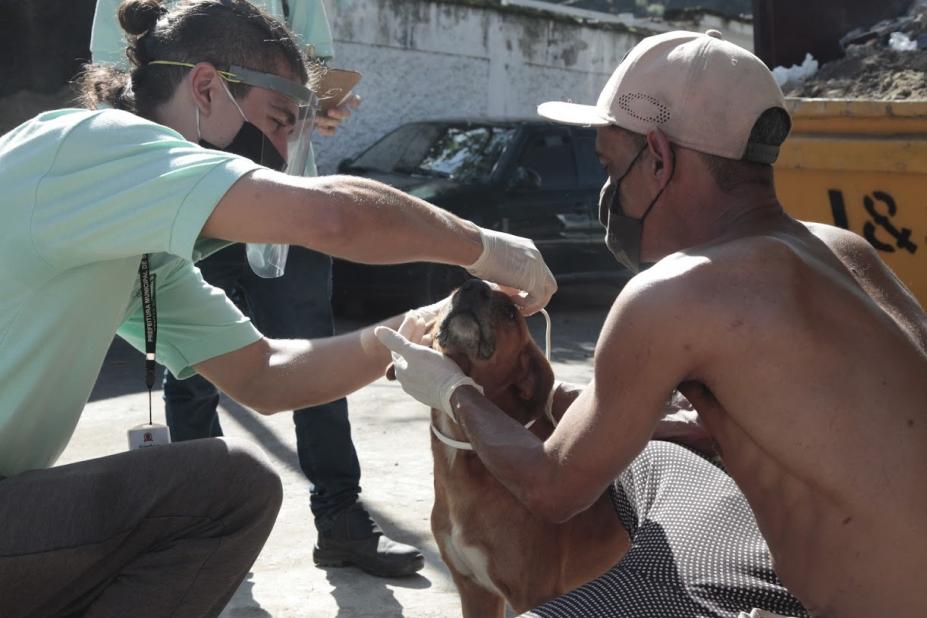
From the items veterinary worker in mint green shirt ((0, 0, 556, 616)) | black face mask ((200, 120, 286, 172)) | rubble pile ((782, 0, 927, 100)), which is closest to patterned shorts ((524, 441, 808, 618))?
veterinary worker in mint green shirt ((0, 0, 556, 616))

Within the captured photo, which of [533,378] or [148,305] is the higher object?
[148,305]

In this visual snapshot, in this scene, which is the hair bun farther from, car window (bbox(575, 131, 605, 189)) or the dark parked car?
car window (bbox(575, 131, 605, 189))

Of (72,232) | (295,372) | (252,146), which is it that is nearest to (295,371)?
(295,372)

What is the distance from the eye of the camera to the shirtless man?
→ 2.00 meters

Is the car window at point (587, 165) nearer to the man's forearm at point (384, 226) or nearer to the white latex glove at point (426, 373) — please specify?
the white latex glove at point (426, 373)

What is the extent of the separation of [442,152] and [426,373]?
7.50m

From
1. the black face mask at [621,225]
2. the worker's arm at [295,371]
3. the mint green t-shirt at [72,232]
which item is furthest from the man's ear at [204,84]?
the black face mask at [621,225]

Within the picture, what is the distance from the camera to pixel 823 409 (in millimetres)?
1998

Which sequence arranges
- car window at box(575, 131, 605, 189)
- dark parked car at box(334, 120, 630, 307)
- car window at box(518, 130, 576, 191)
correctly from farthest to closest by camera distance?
car window at box(575, 131, 605, 189) → car window at box(518, 130, 576, 191) → dark parked car at box(334, 120, 630, 307)

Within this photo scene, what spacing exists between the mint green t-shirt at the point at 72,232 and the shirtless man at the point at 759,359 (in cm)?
88

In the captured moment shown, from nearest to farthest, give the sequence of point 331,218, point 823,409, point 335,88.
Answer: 1. point 823,409
2. point 331,218
3. point 335,88

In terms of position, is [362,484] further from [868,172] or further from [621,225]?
[621,225]

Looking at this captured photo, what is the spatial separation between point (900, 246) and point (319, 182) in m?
2.53

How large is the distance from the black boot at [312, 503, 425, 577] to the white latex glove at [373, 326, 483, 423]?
1.28 m
